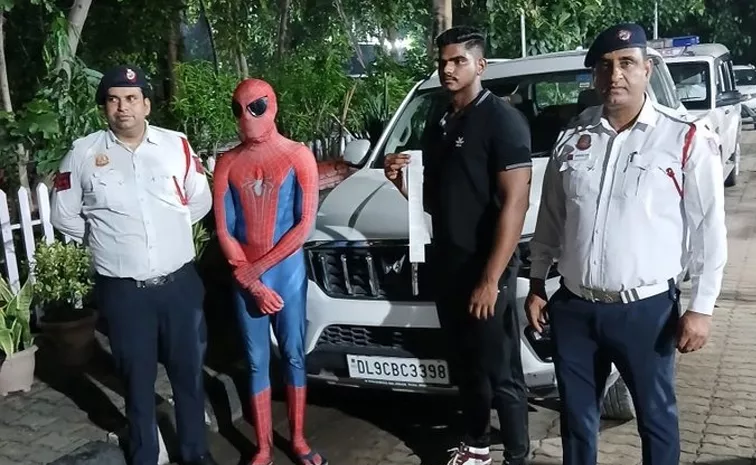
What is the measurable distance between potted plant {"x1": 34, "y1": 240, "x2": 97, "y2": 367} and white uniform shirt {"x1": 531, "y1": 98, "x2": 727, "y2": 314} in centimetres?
335

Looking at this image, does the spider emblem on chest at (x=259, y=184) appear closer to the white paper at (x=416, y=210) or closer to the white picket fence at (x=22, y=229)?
the white paper at (x=416, y=210)

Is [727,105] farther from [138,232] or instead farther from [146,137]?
[138,232]

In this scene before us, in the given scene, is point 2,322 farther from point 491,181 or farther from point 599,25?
point 599,25

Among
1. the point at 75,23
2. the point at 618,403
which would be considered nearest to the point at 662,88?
the point at 618,403

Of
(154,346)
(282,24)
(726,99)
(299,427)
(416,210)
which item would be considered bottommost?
(299,427)

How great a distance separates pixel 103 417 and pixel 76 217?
53.8 inches

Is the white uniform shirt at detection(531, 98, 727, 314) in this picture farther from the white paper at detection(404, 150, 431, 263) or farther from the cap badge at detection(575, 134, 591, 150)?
the white paper at detection(404, 150, 431, 263)

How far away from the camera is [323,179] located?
5652 millimetres

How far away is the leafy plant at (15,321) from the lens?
4.74m

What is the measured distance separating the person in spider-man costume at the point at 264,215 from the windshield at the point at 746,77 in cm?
2131

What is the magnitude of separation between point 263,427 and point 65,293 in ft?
6.27

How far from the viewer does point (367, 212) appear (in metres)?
4.47

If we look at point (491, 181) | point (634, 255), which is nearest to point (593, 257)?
point (634, 255)

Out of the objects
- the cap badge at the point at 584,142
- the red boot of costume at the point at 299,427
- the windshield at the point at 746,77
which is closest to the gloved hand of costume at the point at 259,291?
the red boot of costume at the point at 299,427
